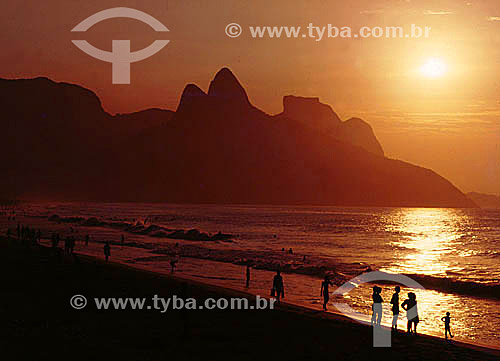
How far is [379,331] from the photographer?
52.4ft

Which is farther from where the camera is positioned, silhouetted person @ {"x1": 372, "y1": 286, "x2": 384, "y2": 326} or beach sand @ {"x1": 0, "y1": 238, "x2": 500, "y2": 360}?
silhouetted person @ {"x1": 372, "y1": 286, "x2": 384, "y2": 326}

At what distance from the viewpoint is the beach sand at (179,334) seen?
1258cm

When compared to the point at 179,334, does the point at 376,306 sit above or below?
above

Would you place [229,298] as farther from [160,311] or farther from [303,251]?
[303,251]

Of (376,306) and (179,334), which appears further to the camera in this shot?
(376,306)

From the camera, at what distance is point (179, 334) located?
14258 millimetres

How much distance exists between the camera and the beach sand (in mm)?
12578

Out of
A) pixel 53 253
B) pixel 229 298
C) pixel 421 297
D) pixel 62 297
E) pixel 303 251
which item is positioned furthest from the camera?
pixel 303 251

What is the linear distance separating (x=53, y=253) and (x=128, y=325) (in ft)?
70.4

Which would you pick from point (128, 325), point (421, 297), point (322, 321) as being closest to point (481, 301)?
point (421, 297)

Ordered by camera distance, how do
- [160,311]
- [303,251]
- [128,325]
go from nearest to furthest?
[128,325]
[160,311]
[303,251]

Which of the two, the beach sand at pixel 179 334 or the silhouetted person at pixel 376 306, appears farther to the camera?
the silhouetted person at pixel 376 306

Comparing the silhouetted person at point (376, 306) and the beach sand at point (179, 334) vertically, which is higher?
the silhouetted person at point (376, 306)

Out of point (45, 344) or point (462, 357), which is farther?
point (462, 357)
